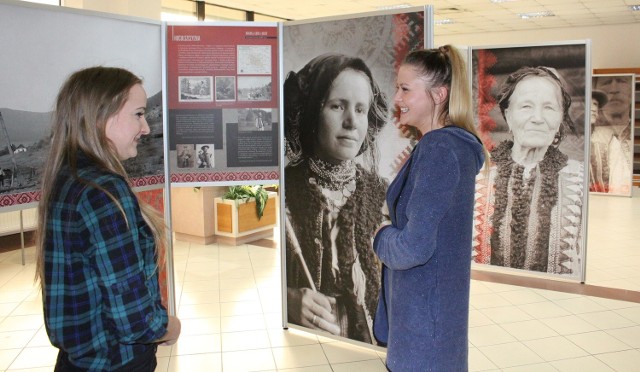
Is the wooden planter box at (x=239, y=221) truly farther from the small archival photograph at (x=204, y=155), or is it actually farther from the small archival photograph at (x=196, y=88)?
the small archival photograph at (x=196, y=88)

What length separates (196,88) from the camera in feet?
12.3

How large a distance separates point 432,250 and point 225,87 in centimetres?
254

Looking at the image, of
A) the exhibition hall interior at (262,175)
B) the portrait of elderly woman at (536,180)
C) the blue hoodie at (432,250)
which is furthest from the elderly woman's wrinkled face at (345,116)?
the portrait of elderly woman at (536,180)

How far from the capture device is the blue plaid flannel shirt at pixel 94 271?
1.36m

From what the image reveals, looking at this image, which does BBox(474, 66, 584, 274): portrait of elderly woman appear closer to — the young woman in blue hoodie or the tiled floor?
the tiled floor

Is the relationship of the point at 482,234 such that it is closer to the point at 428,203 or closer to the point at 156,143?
the point at 156,143

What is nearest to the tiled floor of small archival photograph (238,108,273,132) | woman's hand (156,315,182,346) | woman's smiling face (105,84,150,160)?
small archival photograph (238,108,273,132)

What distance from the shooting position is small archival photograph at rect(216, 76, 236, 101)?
3793 mm

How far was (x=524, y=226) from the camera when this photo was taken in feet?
17.6

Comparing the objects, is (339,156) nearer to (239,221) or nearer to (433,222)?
(433,222)

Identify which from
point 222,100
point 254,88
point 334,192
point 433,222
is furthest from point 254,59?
point 433,222

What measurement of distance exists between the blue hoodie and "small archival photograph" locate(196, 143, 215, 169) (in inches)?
89.6

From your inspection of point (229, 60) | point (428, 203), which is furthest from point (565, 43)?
point (428, 203)

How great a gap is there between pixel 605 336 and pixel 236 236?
4486 mm
